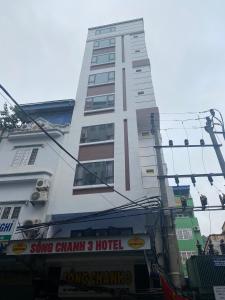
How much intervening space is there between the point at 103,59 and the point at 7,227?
52.8ft

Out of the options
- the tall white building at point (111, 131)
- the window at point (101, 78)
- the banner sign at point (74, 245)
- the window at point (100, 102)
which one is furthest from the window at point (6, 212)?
the window at point (101, 78)

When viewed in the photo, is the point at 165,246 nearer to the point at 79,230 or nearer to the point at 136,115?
the point at 79,230

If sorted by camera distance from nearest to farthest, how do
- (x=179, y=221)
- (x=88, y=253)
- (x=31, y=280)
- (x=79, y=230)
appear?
(x=88, y=253), (x=31, y=280), (x=79, y=230), (x=179, y=221)

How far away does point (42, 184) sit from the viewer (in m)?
12.5

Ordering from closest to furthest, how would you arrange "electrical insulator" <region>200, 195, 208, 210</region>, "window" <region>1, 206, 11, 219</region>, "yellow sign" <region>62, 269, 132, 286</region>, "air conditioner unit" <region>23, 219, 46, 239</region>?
"electrical insulator" <region>200, 195, 208, 210</region> < "yellow sign" <region>62, 269, 132, 286</region> < "air conditioner unit" <region>23, 219, 46, 239</region> < "window" <region>1, 206, 11, 219</region>

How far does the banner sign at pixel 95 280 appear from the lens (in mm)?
9500

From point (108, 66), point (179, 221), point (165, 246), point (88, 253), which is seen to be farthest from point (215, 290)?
point (179, 221)

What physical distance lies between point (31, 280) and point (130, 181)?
19.9ft

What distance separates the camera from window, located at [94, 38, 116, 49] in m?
23.6

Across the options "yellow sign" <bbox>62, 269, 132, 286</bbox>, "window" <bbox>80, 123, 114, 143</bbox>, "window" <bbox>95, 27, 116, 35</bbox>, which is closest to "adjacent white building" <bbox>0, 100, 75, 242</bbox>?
"window" <bbox>80, 123, 114, 143</bbox>

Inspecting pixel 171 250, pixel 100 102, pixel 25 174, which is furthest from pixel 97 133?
pixel 171 250

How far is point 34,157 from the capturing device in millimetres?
14781

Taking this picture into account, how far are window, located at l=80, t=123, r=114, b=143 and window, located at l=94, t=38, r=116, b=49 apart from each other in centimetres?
1155

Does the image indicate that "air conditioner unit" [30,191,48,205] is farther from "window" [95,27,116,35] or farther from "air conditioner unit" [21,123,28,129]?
"window" [95,27,116,35]
